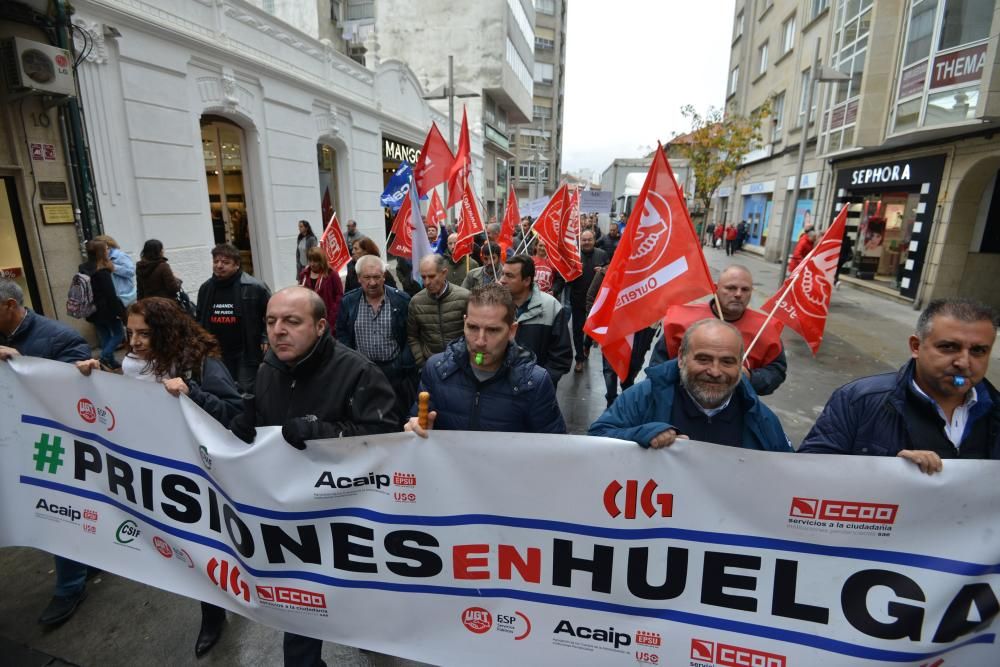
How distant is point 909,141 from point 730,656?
15.5 m

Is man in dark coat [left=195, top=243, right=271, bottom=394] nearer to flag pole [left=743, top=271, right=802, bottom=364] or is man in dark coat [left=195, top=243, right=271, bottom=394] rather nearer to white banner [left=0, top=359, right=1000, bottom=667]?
white banner [left=0, top=359, right=1000, bottom=667]

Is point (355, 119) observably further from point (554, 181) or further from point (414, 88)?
point (554, 181)

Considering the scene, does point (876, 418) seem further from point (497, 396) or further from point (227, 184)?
point (227, 184)

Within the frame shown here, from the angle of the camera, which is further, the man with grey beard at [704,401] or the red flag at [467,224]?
the red flag at [467,224]

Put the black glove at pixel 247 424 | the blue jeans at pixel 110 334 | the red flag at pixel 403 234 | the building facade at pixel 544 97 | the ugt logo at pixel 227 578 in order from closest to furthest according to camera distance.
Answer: the black glove at pixel 247 424
the ugt logo at pixel 227 578
the blue jeans at pixel 110 334
the red flag at pixel 403 234
the building facade at pixel 544 97

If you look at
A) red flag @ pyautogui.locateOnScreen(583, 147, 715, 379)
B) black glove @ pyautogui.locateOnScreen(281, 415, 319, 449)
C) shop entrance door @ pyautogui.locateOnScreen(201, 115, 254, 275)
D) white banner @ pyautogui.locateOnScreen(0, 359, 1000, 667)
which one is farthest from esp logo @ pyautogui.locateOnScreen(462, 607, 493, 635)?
shop entrance door @ pyautogui.locateOnScreen(201, 115, 254, 275)

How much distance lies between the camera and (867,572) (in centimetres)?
179

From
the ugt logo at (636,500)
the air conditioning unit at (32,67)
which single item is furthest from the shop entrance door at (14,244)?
the ugt logo at (636,500)

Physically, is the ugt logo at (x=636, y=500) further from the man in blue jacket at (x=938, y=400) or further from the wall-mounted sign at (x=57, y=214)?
the wall-mounted sign at (x=57, y=214)

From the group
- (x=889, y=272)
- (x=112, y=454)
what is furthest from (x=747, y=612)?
(x=889, y=272)

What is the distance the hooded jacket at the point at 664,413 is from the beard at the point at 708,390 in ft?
0.26

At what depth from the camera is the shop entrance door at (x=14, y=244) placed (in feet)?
22.0

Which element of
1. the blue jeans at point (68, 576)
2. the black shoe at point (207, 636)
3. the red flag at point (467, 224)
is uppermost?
the red flag at point (467, 224)

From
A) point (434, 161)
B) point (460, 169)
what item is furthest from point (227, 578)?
point (434, 161)
